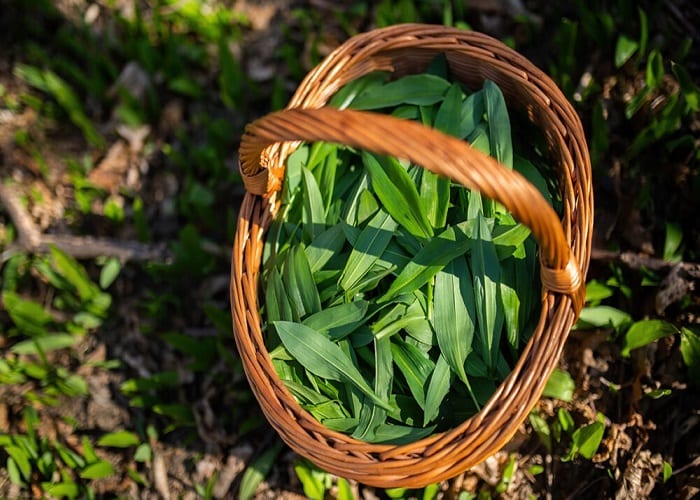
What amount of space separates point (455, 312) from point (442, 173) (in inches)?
15.4

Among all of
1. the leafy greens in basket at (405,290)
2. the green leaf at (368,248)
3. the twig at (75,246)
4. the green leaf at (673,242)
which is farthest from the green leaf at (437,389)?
the twig at (75,246)

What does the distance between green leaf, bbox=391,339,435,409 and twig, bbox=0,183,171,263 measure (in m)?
0.78

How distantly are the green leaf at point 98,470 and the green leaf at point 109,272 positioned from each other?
0.45 metres

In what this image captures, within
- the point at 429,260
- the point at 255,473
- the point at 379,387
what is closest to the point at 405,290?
the point at 429,260

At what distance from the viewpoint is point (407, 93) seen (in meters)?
1.32

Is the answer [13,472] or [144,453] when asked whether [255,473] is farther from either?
[13,472]

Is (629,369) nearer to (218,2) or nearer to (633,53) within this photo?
(633,53)

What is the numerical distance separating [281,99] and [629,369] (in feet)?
3.63

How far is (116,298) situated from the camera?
1.68m

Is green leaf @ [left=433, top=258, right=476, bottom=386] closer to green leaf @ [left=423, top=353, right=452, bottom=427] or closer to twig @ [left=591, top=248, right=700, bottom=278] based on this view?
green leaf @ [left=423, top=353, right=452, bottom=427]

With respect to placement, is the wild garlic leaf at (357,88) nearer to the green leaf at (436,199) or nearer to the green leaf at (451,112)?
the green leaf at (451,112)

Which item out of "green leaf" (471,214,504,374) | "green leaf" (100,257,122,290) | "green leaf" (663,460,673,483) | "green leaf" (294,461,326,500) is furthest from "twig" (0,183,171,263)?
"green leaf" (663,460,673,483)

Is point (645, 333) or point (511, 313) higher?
point (511, 313)

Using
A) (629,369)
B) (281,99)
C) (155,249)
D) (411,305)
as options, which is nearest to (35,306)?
(155,249)
